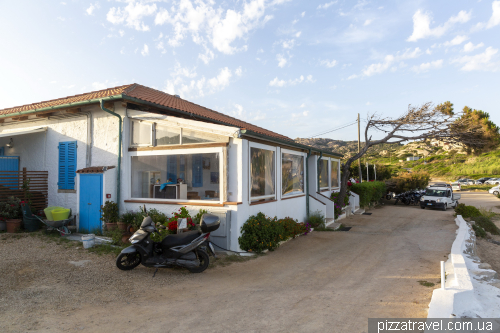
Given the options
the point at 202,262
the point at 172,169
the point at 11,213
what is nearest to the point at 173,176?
the point at 172,169

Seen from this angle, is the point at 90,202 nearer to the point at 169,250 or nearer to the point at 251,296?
the point at 169,250

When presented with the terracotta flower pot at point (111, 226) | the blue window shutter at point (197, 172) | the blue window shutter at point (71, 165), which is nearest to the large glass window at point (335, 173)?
the blue window shutter at point (197, 172)

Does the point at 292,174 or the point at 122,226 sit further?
the point at 292,174

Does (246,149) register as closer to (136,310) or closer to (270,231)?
(270,231)

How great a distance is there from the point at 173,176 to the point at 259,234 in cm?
309

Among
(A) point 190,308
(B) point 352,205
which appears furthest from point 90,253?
(B) point 352,205

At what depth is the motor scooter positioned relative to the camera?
5574 mm

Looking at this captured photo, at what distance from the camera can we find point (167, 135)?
809 centimetres

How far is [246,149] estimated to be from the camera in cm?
738

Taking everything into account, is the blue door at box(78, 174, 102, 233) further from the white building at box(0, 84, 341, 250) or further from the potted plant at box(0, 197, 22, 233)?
the potted plant at box(0, 197, 22, 233)

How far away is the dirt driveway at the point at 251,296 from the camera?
12.0ft

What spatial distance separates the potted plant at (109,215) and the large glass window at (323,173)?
337 inches

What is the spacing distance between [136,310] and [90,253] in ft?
11.6

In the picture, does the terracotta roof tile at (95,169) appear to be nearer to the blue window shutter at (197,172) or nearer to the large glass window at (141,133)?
the large glass window at (141,133)
